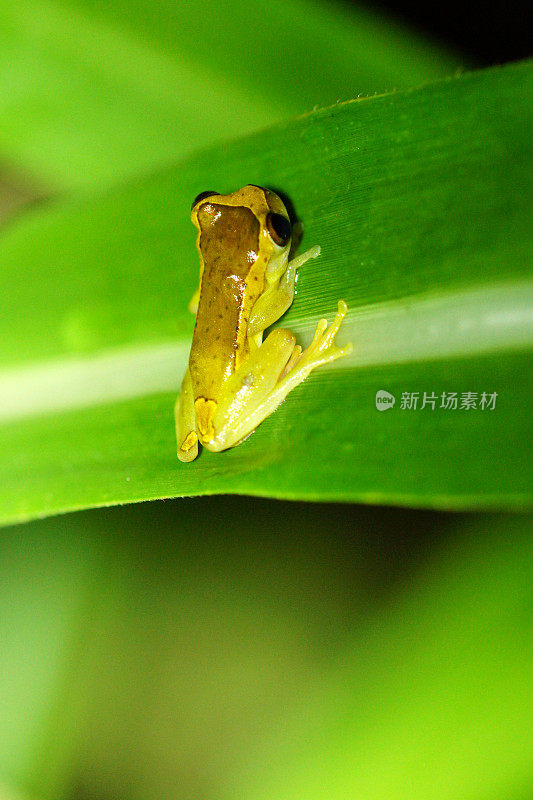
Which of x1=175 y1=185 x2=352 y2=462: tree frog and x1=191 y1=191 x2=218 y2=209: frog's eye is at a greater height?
x1=191 y1=191 x2=218 y2=209: frog's eye

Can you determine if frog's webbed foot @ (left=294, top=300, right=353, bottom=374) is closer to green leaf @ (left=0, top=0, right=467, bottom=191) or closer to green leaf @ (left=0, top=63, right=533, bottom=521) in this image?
green leaf @ (left=0, top=63, right=533, bottom=521)

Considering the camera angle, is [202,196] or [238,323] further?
[238,323]

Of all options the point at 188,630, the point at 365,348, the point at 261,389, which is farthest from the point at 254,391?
the point at 188,630

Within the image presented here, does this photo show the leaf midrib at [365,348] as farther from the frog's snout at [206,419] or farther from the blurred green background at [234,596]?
the blurred green background at [234,596]

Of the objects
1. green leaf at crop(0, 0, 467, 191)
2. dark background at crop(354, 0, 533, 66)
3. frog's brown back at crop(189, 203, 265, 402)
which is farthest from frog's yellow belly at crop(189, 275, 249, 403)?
dark background at crop(354, 0, 533, 66)

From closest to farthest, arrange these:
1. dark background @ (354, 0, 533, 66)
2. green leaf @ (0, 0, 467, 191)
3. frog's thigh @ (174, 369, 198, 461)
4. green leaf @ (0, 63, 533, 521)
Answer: green leaf @ (0, 63, 533, 521)
frog's thigh @ (174, 369, 198, 461)
green leaf @ (0, 0, 467, 191)
dark background @ (354, 0, 533, 66)

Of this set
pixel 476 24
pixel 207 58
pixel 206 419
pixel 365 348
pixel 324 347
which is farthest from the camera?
pixel 476 24

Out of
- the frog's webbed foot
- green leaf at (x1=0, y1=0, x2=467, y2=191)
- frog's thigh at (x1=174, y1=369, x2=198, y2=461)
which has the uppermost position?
green leaf at (x1=0, y1=0, x2=467, y2=191)

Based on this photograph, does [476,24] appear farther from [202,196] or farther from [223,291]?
[223,291]
